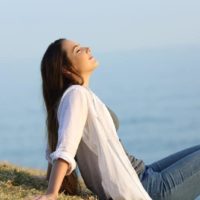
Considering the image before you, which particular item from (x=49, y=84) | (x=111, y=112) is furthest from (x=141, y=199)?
(x=49, y=84)

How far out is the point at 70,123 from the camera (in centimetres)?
A: 758

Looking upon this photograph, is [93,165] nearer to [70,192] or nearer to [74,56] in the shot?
[70,192]

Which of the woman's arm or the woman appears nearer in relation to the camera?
the woman's arm

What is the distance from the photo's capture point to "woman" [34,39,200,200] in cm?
757

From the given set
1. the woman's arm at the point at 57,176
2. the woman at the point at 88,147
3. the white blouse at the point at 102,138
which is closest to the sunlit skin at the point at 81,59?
the woman at the point at 88,147

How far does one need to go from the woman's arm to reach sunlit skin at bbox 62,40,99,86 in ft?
3.91

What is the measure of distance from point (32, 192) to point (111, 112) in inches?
48.6

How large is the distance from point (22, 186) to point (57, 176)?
1.56m

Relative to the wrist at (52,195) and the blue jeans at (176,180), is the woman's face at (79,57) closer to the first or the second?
the blue jeans at (176,180)

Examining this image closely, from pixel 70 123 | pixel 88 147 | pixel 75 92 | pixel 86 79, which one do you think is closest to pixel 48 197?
pixel 70 123

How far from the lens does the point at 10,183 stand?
348 inches

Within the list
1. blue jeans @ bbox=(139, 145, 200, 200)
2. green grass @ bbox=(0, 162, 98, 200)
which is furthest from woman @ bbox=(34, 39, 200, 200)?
green grass @ bbox=(0, 162, 98, 200)

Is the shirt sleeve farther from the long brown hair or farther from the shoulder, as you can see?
the long brown hair

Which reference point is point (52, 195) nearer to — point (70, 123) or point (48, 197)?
point (48, 197)
